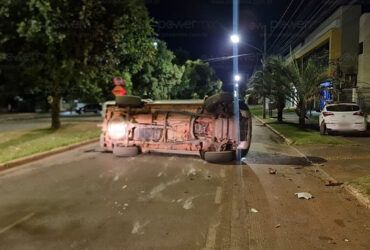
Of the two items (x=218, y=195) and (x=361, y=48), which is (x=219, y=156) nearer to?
(x=218, y=195)

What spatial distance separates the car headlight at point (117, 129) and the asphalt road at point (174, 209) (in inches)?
34.9

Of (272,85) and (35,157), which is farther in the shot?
(272,85)

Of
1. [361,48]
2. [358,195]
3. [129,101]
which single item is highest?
[361,48]

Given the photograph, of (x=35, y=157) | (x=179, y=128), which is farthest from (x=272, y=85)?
(x=35, y=157)

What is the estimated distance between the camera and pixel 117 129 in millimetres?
12516

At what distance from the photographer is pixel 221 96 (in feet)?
38.7

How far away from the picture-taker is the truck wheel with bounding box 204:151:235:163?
37.8 ft

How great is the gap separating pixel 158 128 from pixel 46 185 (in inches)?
139

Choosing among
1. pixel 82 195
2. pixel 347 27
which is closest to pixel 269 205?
pixel 82 195

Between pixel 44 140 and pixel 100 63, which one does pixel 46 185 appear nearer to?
pixel 44 140

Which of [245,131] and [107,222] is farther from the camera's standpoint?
[245,131]

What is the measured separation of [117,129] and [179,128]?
1.78m

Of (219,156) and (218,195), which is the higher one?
(219,156)

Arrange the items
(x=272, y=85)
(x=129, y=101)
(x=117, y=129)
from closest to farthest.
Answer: (x=117, y=129)
(x=129, y=101)
(x=272, y=85)
